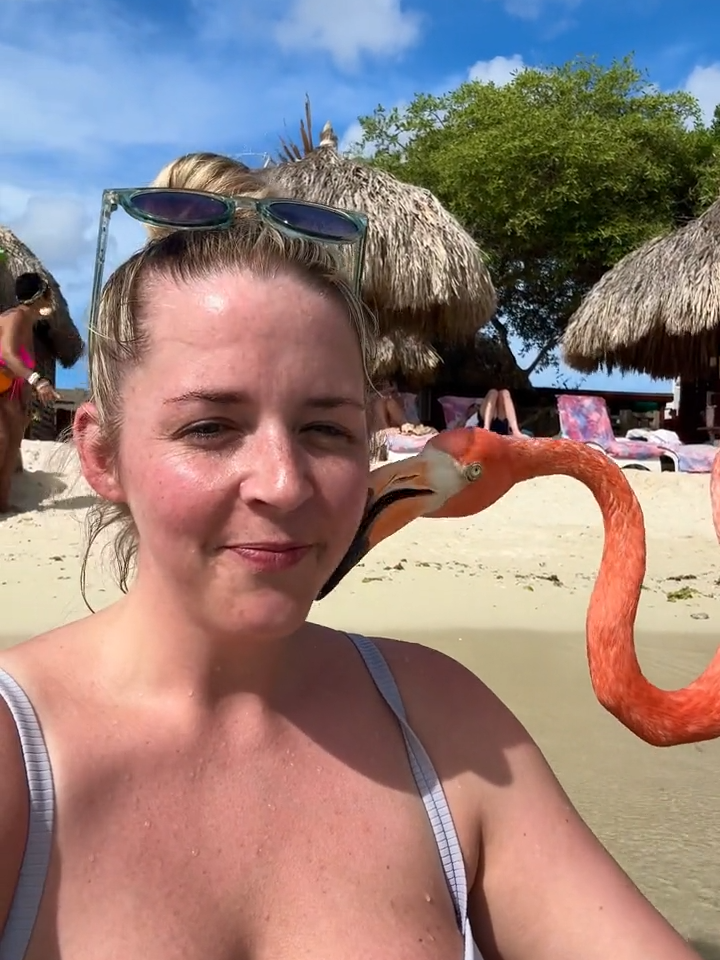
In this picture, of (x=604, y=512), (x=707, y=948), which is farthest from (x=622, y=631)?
(x=707, y=948)

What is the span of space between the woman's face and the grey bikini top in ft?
0.79

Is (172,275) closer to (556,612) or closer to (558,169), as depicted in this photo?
(556,612)

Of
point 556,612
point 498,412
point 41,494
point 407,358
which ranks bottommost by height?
point 556,612

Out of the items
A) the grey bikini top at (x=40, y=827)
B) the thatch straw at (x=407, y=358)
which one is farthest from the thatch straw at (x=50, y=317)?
the grey bikini top at (x=40, y=827)

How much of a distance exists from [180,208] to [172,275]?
151 millimetres

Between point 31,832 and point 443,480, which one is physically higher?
point 443,480

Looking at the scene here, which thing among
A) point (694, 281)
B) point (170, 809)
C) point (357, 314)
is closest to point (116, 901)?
point (170, 809)

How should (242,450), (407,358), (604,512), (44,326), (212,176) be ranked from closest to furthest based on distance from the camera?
(242,450)
(212,176)
(604,512)
(44,326)
(407,358)

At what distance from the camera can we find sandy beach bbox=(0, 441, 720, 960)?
9.45 ft

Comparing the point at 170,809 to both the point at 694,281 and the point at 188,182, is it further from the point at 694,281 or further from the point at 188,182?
the point at 694,281

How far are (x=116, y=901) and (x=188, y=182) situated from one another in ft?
3.58

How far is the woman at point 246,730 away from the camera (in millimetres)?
1071

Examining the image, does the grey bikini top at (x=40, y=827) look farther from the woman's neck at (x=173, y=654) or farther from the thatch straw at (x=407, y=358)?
the thatch straw at (x=407, y=358)

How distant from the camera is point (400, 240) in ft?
A: 37.1
